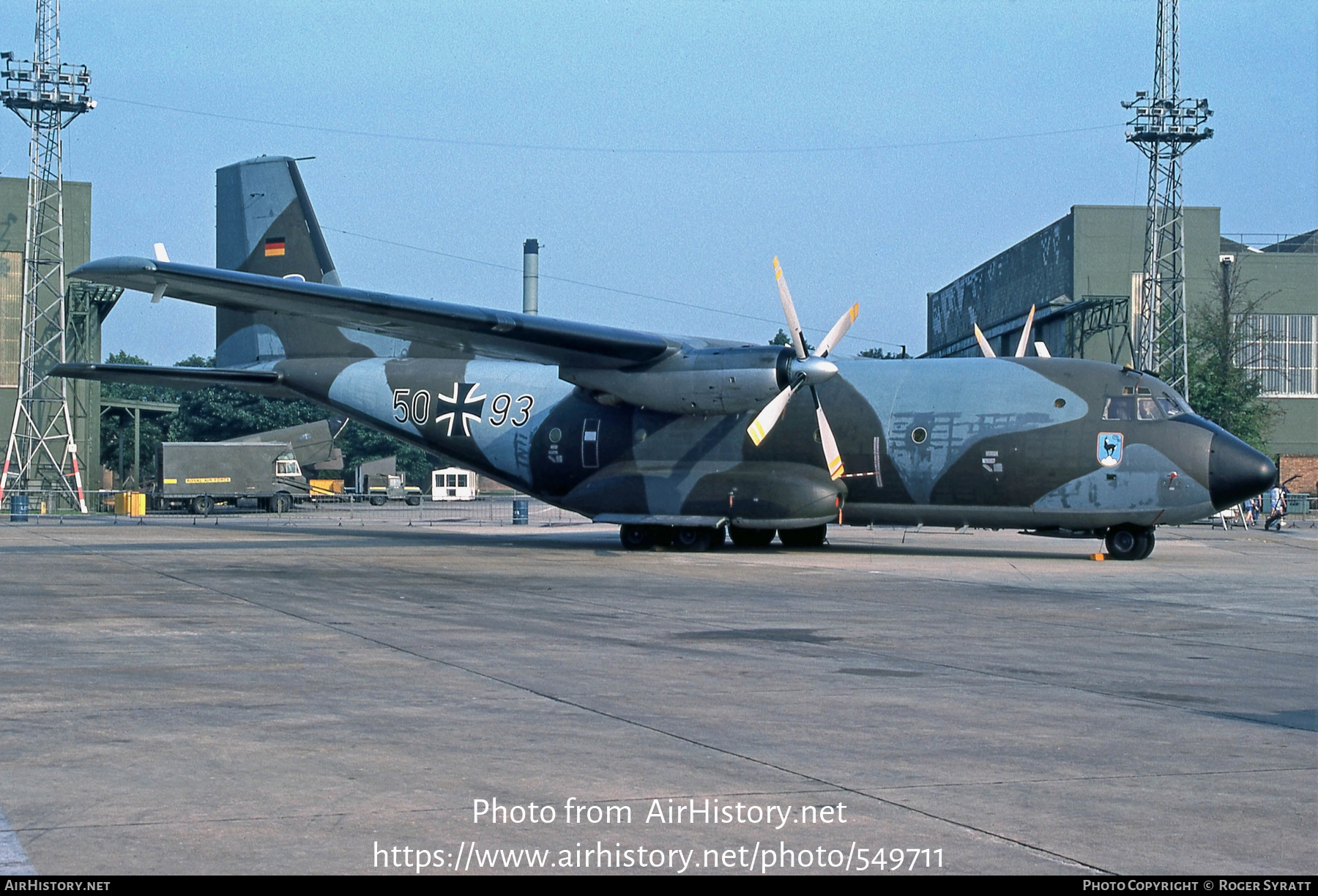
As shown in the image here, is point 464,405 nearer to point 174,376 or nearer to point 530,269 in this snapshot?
point 174,376

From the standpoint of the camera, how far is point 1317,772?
22.5 feet

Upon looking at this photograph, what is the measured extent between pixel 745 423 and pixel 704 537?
285 centimetres

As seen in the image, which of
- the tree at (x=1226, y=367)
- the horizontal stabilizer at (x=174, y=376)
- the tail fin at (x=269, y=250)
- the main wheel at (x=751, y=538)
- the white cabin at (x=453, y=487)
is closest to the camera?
the horizontal stabilizer at (x=174, y=376)

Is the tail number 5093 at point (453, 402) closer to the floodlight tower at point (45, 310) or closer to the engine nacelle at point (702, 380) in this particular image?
the engine nacelle at point (702, 380)

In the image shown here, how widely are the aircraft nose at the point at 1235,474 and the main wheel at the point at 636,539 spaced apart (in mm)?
11481

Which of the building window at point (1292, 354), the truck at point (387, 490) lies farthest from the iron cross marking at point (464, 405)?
the building window at point (1292, 354)

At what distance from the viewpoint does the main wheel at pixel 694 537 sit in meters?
27.6

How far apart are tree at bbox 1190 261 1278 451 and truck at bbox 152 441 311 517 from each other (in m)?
41.8

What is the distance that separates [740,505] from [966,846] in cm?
2099

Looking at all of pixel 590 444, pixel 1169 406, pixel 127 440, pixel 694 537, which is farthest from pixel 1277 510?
pixel 127 440

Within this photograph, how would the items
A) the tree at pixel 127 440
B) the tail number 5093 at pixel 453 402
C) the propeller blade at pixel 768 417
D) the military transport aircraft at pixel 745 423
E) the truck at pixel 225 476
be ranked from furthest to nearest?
the tree at pixel 127 440 → the truck at pixel 225 476 → the tail number 5093 at pixel 453 402 → the propeller blade at pixel 768 417 → the military transport aircraft at pixel 745 423

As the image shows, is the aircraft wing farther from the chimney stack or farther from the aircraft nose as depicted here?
the chimney stack

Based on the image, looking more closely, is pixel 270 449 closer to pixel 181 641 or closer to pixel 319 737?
pixel 181 641

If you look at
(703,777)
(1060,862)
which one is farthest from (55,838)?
(1060,862)
